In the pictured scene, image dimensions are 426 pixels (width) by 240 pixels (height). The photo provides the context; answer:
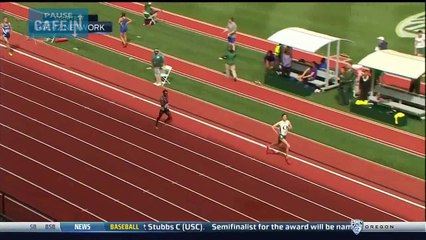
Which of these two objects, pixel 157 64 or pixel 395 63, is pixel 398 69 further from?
pixel 157 64

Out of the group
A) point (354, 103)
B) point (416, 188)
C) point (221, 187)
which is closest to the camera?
point (221, 187)

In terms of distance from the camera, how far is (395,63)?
16.1m

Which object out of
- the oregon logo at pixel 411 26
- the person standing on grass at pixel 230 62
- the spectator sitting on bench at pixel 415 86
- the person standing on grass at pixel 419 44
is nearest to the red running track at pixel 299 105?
the person standing on grass at pixel 230 62

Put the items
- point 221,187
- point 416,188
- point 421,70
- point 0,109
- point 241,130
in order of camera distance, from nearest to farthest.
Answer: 1. point 0,109
2. point 221,187
3. point 241,130
4. point 416,188
5. point 421,70

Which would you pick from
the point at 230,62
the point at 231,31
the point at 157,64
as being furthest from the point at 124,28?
the point at 231,31

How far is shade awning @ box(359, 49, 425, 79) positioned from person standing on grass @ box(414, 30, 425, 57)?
1.26 metres

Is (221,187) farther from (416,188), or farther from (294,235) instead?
(416,188)

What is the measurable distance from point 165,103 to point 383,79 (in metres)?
6.55

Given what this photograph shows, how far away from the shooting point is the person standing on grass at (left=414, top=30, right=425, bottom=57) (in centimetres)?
1775

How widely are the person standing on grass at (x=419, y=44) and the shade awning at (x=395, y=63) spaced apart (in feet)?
4.15

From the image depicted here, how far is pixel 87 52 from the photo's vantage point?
42.7 ft

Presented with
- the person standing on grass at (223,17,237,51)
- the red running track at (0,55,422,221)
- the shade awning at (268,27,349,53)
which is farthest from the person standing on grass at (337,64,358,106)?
the red running track at (0,55,422,221)

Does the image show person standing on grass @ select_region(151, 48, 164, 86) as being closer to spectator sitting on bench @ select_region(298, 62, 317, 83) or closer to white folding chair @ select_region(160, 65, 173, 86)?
white folding chair @ select_region(160, 65, 173, 86)

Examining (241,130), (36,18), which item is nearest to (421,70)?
(241,130)
